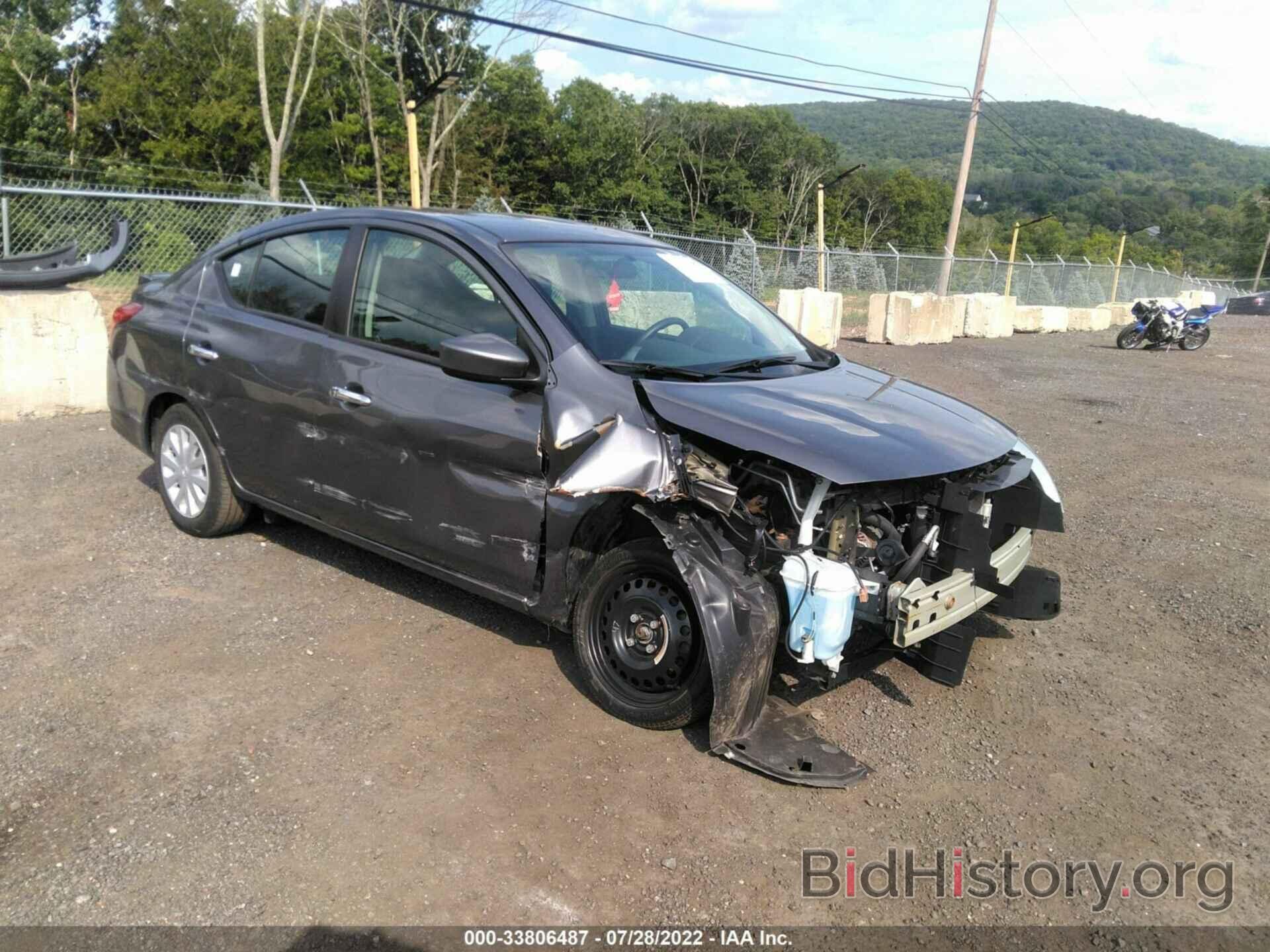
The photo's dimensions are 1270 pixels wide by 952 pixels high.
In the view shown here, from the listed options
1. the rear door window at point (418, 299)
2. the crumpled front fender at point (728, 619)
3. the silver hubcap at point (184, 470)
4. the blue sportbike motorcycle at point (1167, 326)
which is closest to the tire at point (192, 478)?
the silver hubcap at point (184, 470)

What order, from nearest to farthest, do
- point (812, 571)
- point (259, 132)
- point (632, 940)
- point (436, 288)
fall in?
point (632, 940) → point (812, 571) → point (436, 288) → point (259, 132)

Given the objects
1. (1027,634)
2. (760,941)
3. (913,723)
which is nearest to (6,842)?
(760,941)

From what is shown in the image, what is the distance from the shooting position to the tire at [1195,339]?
2027 centimetres

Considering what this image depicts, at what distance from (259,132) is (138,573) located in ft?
152

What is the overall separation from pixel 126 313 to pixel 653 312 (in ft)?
10.6

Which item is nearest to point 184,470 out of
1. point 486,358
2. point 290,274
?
point 290,274

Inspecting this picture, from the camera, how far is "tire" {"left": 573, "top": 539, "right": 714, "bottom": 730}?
3.52 metres

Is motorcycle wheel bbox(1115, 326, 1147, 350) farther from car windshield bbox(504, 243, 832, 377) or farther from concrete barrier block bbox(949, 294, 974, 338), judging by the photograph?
car windshield bbox(504, 243, 832, 377)

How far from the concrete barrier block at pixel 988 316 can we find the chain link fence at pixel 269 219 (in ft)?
5.92

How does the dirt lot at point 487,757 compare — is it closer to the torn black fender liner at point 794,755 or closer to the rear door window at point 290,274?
the torn black fender liner at point 794,755

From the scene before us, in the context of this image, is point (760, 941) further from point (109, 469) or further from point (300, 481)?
point (109, 469)

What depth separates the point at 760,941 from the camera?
271cm

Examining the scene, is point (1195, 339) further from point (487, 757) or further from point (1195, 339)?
Answer: point (487, 757)

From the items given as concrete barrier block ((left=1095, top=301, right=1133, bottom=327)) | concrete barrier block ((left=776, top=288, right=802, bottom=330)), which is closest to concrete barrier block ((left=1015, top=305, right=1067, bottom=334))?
concrete barrier block ((left=1095, top=301, right=1133, bottom=327))
